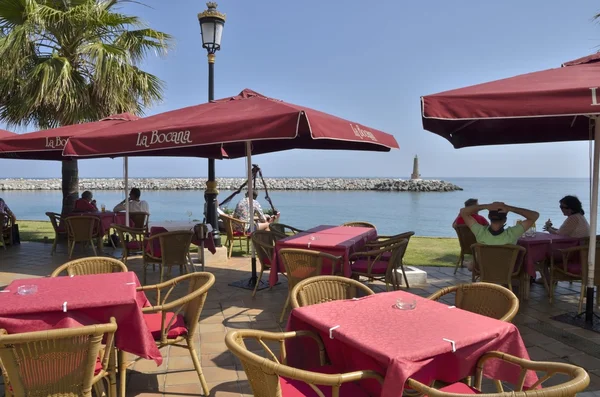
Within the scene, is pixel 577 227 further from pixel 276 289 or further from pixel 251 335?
pixel 251 335

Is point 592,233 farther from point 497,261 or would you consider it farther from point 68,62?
point 68,62

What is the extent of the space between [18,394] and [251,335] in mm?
1048

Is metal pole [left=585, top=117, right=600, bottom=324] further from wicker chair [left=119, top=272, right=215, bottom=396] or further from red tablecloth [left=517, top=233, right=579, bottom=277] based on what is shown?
wicker chair [left=119, top=272, right=215, bottom=396]

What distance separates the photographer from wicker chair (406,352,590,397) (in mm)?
1454

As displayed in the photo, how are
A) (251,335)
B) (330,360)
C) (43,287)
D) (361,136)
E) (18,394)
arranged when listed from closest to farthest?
(18,394)
(251,335)
(330,360)
(43,287)
(361,136)

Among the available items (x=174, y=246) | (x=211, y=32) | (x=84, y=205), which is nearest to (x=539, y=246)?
(x=174, y=246)

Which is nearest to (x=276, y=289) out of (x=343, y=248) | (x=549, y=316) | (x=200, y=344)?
(x=343, y=248)

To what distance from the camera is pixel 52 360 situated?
6.47ft

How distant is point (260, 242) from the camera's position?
4.97 m

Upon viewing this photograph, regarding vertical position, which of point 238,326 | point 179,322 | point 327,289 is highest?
point 327,289

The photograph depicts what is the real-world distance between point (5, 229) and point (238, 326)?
642 centimetres

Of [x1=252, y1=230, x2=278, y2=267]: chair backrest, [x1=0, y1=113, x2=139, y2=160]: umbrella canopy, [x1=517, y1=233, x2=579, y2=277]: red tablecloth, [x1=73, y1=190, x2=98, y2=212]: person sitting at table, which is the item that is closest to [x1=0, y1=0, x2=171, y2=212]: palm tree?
[x1=73, y1=190, x2=98, y2=212]: person sitting at table

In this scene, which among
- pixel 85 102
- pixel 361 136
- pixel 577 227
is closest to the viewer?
pixel 361 136

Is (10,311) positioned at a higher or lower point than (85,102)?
lower
